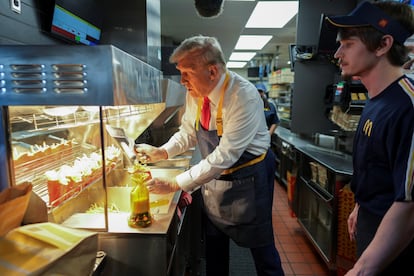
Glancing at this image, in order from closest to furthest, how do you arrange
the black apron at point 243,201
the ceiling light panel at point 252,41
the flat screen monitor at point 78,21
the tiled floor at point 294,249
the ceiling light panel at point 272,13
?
the flat screen monitor at point 78,21, the black apron at point 243,201, the tiled floor at point 294,249, the ceiling light panel at point 272,13, the ceiling light panel at point 252,41

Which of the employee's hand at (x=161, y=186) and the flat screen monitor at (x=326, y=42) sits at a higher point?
the flat screen monitor at (x=326, y=42)

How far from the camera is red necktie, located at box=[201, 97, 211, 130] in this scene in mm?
1679

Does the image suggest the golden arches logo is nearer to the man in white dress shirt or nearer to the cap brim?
the cap brim

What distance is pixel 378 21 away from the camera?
1052mm

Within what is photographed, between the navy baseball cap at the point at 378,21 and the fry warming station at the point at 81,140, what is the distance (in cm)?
84

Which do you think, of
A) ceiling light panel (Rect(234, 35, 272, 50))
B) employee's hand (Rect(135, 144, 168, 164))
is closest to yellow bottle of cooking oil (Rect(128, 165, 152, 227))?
employee's hand (Rect(135, 144, 168, 164))

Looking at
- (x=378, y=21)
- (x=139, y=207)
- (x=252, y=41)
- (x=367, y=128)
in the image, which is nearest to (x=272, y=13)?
(x=252, y=41)

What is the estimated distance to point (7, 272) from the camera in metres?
0.65

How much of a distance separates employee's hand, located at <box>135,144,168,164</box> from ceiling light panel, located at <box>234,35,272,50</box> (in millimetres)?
4456

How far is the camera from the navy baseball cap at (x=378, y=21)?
3.43ft

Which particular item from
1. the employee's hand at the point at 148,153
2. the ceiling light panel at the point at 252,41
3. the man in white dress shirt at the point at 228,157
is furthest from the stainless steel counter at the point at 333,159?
the ceiling light panel at the point at 252,41

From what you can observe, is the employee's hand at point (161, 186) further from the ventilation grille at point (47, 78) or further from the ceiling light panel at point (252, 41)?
the ceiling light panel at point (252, 41)

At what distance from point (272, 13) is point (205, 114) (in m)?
3.22

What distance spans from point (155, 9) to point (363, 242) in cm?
224
